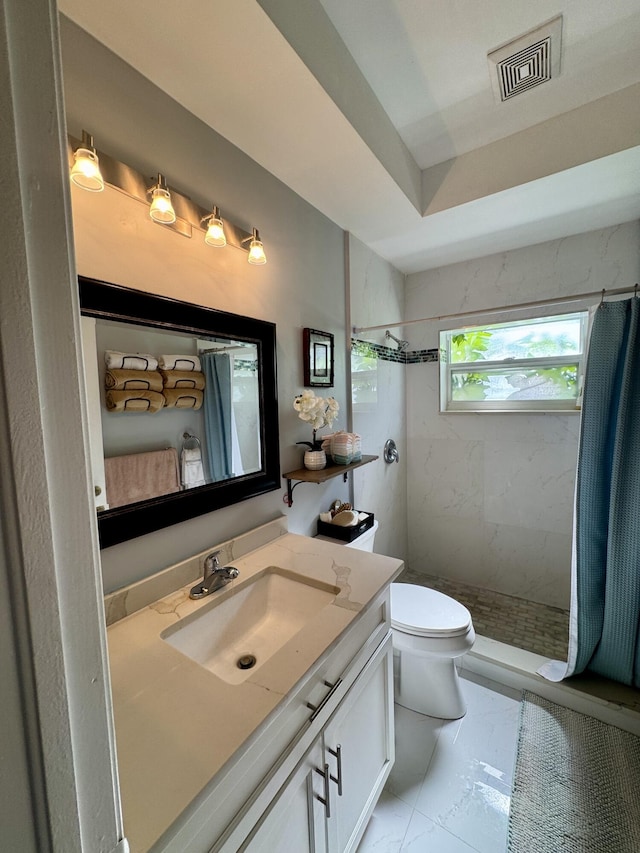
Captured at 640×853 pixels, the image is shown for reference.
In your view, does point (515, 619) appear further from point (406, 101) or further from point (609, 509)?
point (406, 101)

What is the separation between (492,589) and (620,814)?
1.24 m

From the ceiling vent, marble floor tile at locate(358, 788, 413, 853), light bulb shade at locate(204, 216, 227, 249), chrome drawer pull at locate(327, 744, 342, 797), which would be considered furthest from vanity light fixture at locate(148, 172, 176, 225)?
marble floor tile at locate(358, 788, 413, 853)

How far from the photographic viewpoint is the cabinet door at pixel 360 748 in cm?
86

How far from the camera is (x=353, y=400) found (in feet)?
6.19

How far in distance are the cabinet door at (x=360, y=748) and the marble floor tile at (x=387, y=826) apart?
0.47 ft

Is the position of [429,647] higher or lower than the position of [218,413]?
lower

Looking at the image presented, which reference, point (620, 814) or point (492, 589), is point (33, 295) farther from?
point (492, 589)

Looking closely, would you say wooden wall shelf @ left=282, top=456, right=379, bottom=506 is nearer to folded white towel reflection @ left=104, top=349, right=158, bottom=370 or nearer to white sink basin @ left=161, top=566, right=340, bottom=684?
white sink basin @ left=161, top=566, right=340, bottom=684

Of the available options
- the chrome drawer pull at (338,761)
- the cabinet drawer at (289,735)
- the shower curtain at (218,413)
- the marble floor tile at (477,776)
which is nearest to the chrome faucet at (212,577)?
the shower curtain at (218,413)

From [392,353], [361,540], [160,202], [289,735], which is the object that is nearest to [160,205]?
[160,202]

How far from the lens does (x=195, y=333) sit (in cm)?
107

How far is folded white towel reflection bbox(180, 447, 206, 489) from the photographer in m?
1.06

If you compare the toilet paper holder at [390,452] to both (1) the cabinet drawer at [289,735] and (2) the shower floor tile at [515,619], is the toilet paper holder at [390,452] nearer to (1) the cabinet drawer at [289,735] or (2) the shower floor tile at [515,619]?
(2) the shower floor tile at [515,619]

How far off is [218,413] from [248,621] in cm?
68
